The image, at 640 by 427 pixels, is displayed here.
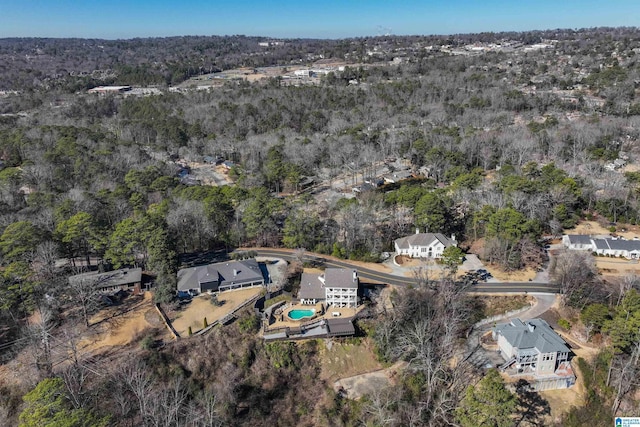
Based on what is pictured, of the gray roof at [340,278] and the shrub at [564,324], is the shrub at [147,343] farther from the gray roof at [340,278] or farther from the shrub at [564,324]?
the shrub at [564,324]

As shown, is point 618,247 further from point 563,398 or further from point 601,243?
point 563,398

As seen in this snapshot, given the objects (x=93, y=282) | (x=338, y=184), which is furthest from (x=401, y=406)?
(x=338, y=184)

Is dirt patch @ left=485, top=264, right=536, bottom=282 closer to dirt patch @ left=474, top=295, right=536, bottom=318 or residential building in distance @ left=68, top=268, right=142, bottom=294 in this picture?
dirt patch @ left=474, top=295, right=536, bottom=318

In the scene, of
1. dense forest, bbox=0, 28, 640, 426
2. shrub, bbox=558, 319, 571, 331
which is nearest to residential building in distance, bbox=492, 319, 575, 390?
dense forest, bbox=0, 28, 640, 426

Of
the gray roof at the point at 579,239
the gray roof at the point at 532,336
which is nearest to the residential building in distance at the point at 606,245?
the gray roof at the point at 579,239

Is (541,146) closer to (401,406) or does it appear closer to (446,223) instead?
(446,223)

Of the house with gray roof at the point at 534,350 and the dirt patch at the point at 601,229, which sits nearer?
the house with gray roof at the point at 534,350
